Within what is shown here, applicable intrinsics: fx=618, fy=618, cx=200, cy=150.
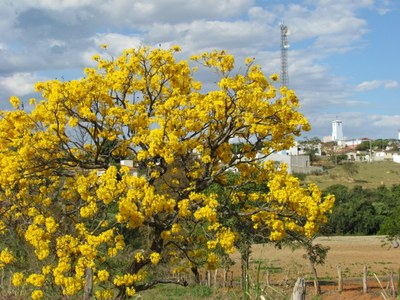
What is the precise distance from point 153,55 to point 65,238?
363 centimetres

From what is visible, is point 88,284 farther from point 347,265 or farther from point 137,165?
point 347,265

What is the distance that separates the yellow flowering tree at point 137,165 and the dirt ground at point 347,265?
29.8 ft

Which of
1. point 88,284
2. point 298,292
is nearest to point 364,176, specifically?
point 88,284

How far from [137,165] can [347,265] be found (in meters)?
30.1

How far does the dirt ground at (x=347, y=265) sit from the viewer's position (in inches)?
1029

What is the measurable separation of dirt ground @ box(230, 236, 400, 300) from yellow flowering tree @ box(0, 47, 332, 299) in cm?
909

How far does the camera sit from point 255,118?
10.2m

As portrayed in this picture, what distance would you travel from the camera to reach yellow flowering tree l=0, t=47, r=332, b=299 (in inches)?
364

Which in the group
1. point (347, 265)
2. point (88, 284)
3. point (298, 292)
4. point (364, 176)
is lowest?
point (347, 265)

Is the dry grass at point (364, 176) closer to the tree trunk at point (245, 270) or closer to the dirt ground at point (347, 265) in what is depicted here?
the dirt ground at point (347, 265)

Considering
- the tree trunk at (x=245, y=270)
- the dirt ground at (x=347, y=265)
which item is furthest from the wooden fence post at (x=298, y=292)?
the dirt ground at (x=347, y=265)

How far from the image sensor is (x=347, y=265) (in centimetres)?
3884

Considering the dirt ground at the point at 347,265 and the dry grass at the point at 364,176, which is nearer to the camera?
the dirt ground at the point at 347,265

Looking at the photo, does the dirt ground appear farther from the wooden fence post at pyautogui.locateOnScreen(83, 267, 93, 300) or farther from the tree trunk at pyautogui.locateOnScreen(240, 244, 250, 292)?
the wooden fence post at pyautogui.locateOnScreen(83, 267, 93, 300)
